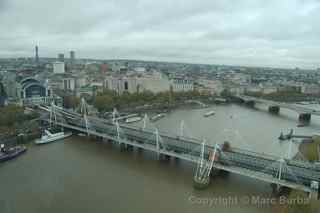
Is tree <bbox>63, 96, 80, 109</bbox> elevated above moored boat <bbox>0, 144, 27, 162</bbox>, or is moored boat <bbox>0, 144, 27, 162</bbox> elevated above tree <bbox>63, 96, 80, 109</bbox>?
tree <bbox>63, 96, 80, 109</bbox>

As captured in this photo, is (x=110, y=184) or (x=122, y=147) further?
(x=122, y=147)

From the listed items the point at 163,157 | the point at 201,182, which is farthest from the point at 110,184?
the point at 201,182

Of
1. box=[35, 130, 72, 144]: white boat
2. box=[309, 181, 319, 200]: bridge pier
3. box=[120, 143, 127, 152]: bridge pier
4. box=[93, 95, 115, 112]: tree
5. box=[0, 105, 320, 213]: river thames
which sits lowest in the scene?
box=[0, 105, 320, 213]: river thames

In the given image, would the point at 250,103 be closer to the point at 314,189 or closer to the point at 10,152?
the point at 314,189

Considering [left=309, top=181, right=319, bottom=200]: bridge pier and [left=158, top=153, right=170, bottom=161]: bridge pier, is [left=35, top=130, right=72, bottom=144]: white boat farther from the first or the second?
[left=309, top=181, right=319, bottom=200]: bridge pier

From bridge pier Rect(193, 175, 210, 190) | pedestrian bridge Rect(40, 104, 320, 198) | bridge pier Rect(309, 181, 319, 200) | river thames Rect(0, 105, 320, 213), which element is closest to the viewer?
bridge pier Rect(309, 181, 319, 200)

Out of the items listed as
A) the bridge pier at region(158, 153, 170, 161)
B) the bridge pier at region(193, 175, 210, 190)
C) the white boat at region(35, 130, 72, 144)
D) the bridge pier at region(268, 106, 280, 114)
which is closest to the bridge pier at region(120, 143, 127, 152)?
the bridge pier at region(158, 153, 170, 161)

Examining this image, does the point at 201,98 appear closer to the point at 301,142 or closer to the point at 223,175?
the point at 301,142

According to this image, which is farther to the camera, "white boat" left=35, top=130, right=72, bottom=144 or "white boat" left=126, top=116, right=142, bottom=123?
"white boat" left=126, top=116, right=142, bottom=123

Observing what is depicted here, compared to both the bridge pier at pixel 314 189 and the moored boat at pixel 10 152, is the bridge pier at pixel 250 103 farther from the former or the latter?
the moored boat at pixel 10 152
